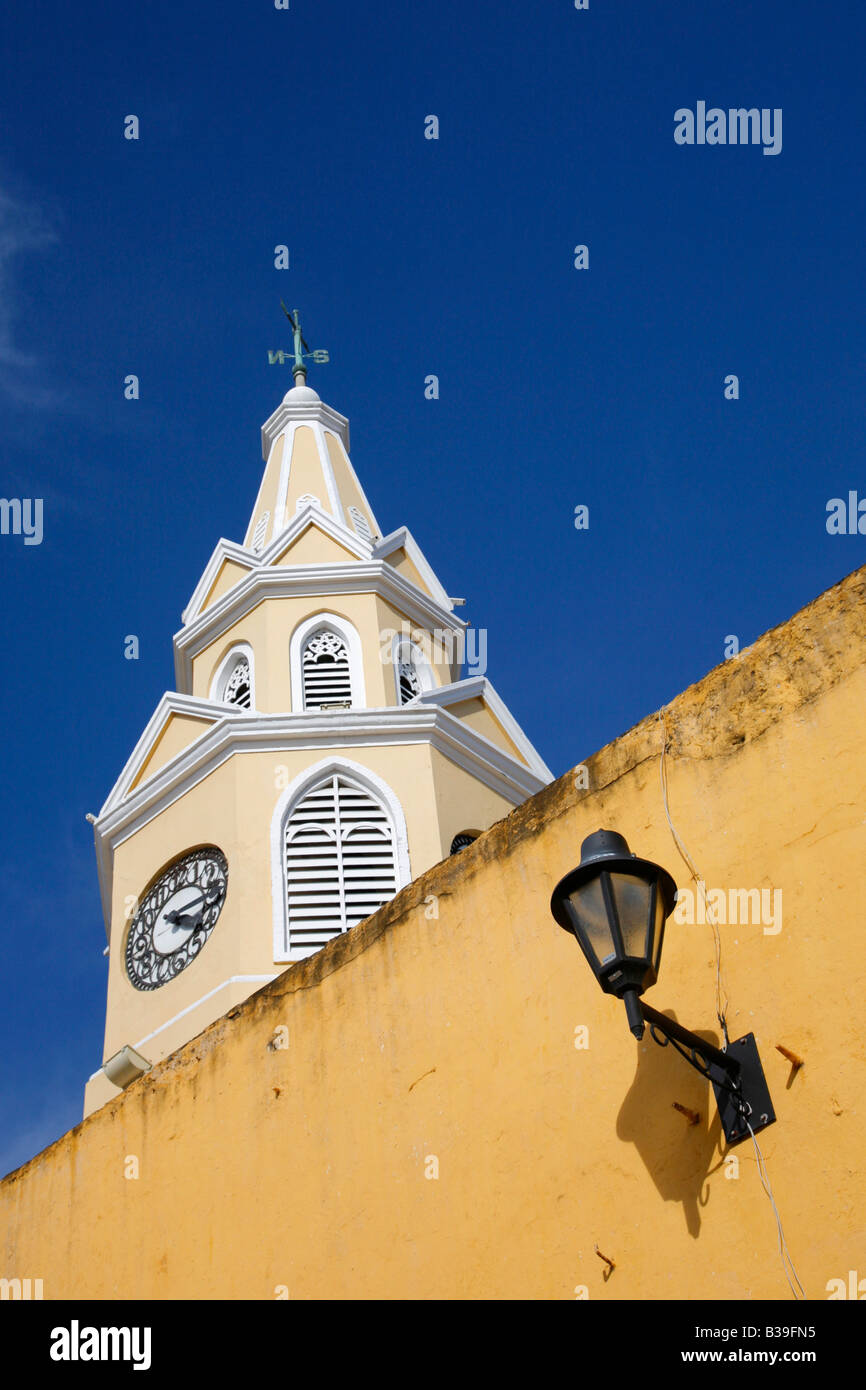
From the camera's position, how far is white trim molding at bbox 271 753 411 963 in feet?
55.0

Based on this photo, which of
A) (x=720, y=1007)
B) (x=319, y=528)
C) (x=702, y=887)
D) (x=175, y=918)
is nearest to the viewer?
(x=720, y=1007)

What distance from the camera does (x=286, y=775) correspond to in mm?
18188

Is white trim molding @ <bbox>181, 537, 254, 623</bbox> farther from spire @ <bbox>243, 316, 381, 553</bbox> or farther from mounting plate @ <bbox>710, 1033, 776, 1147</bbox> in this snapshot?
mounting plate @ <bbox>710, 1033, 776, 1147</bbox>

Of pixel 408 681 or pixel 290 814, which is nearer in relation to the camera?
pixel 290 814

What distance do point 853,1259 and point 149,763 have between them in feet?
53.1

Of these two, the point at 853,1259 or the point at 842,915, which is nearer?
the point at 853,1259

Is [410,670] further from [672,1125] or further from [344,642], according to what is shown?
[672,1125]

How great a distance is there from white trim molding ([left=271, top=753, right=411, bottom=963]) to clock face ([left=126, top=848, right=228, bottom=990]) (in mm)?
624

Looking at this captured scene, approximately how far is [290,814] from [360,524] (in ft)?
22.9

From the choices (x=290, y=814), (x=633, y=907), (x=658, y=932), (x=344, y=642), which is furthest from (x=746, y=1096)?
(x=344, y=642)
